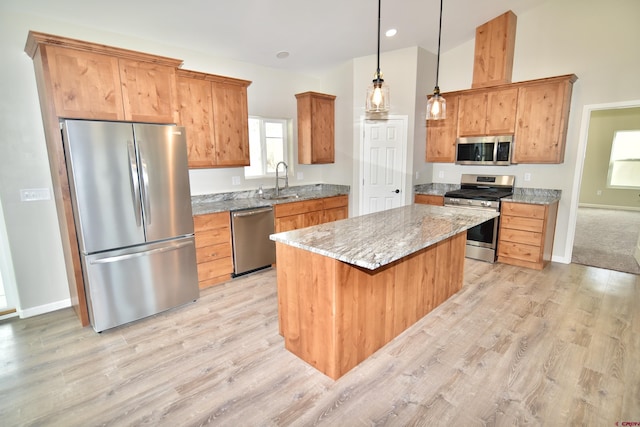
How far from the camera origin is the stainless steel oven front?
14.2ft

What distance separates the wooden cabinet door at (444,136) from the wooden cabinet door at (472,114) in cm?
9

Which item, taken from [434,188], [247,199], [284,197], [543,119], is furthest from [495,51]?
[247,199]

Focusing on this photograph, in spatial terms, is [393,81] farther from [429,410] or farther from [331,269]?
[429,410]

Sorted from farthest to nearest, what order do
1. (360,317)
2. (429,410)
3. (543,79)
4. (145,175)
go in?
(543,79) → (145,175) → (360,317) → (429,410)

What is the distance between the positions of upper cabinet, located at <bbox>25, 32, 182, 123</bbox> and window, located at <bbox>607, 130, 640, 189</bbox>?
10076 mm

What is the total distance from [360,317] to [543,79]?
3.91m

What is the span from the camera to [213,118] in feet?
12.5

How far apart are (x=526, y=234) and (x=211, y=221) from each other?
13.1 feet

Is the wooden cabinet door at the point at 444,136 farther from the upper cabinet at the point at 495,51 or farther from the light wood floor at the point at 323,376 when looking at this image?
the light wood floor at the point at 323,376

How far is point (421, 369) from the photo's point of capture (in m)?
2.27

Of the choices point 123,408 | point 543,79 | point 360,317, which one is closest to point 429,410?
point 360,317

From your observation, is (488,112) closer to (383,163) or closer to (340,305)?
(383,163)

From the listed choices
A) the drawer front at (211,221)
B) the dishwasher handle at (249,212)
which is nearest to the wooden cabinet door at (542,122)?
the dishwasher handle at (249,212)

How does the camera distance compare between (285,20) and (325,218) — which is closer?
(285,20)
